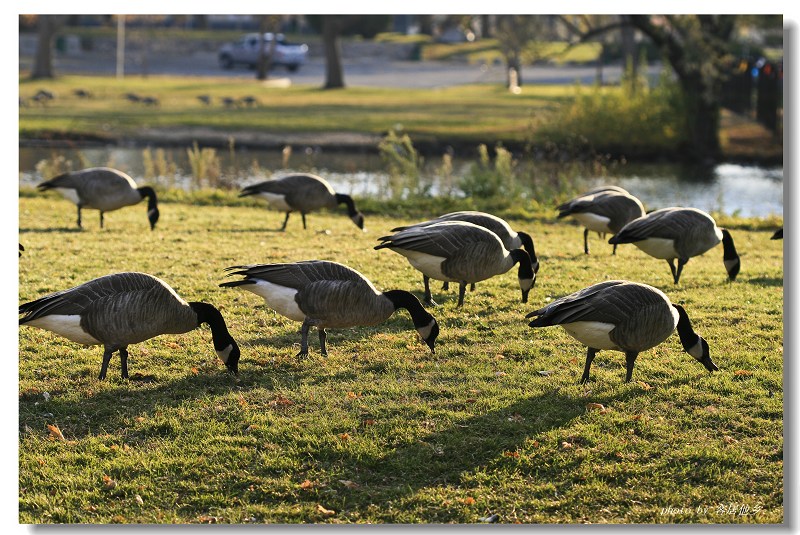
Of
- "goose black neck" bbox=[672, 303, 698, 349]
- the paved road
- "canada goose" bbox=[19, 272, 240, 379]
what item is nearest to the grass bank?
the paved road

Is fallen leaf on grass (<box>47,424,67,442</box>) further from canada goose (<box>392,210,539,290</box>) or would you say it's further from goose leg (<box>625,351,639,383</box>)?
canada goose (<box>392,210,539,290</box>)

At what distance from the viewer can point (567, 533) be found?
6543 mm

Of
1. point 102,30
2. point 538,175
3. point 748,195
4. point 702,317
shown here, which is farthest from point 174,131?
point 102,30

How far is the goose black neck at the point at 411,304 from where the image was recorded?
9.45m

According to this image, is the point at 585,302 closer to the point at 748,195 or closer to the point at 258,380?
the point at 258,380

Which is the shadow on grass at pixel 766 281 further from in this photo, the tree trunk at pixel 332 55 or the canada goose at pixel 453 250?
the tree trunk at pixel 332 55

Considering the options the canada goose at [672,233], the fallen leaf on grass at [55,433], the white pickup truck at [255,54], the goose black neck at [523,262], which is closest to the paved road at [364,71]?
the white pickup truck at [255,54]

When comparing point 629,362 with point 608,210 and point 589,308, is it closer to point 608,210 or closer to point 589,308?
point 589,308

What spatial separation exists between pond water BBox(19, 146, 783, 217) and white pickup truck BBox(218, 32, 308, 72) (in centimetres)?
2742

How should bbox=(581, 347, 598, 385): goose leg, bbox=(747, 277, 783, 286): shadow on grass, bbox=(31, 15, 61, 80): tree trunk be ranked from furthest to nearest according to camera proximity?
bbox=(31, 15, 61, 80): tree trunk → bbox=(747, 277, 783, 286): shadow on grass → bbox=(581, 347, 598, 385): goose leg

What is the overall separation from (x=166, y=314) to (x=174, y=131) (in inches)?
1061

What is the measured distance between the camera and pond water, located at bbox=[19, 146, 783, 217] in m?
23.5

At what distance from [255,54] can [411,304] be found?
5259 cm

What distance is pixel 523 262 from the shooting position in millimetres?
11312
